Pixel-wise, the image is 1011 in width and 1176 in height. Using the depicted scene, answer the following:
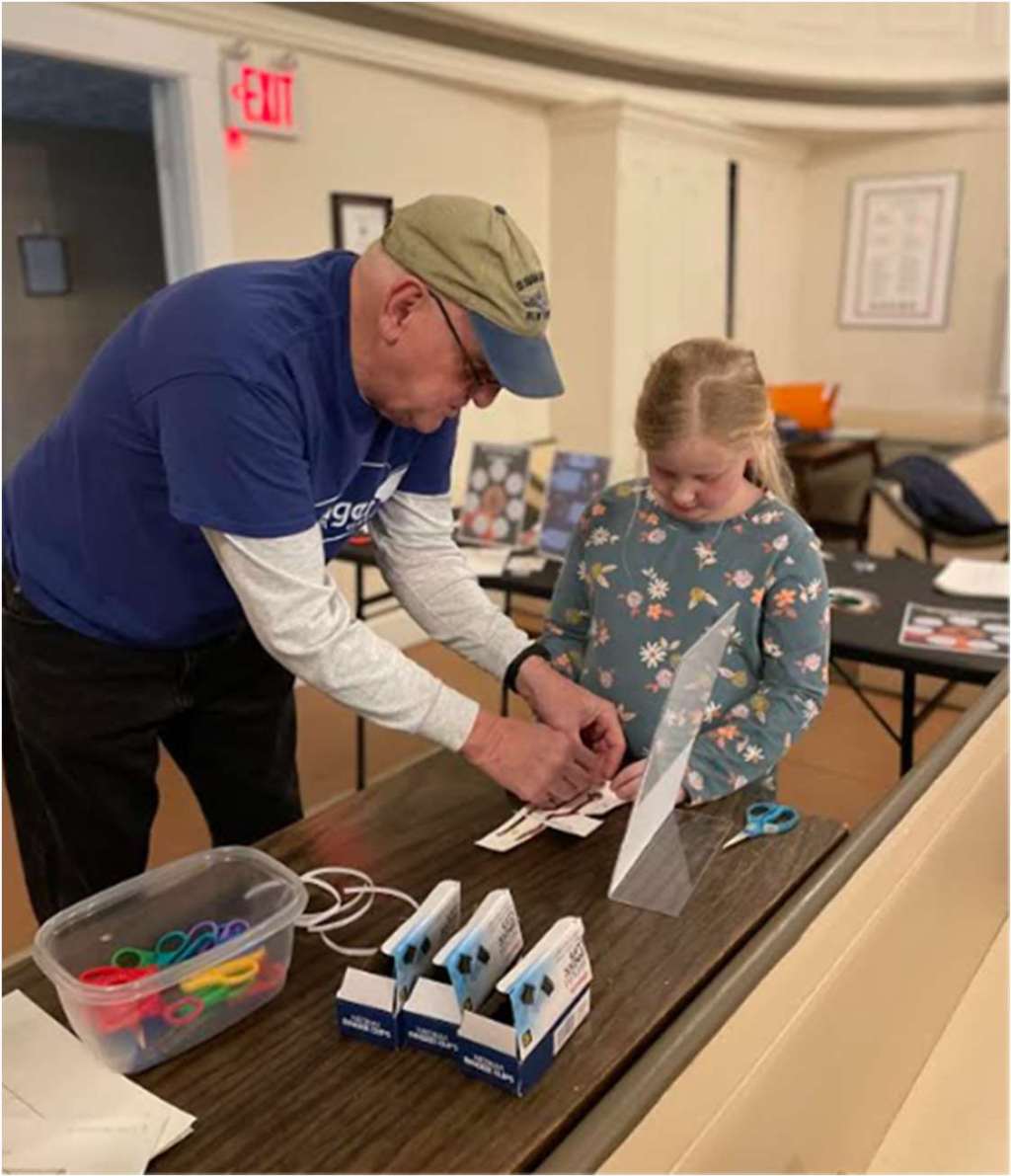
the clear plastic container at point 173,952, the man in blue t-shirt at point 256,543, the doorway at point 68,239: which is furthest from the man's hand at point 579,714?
the doorway at point 68,239

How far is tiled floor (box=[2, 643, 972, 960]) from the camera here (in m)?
2.35

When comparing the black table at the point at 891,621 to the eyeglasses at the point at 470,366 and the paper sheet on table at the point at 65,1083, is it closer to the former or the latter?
the eyeglasses at the point at 470,366

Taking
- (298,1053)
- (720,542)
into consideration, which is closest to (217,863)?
(298,1053)

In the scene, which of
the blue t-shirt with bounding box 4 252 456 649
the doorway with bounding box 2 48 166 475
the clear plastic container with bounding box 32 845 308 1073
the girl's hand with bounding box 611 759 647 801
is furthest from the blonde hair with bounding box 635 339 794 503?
the doorway with bounding box 2 48 166 475

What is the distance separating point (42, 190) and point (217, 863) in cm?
444

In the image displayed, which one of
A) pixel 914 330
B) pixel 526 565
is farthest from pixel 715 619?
pixel 914 330

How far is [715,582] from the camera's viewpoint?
1.30m

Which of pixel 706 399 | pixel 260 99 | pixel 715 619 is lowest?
pixel 715 619

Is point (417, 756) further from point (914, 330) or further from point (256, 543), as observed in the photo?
point (914, 330)

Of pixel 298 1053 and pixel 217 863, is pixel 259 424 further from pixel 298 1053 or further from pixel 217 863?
pixel 298 1053

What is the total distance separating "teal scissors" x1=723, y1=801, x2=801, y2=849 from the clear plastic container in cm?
49

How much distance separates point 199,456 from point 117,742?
485mm

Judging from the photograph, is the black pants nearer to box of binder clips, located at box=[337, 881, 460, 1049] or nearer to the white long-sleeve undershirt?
the white long-sleeve undershirt

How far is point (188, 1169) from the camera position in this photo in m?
0.72
